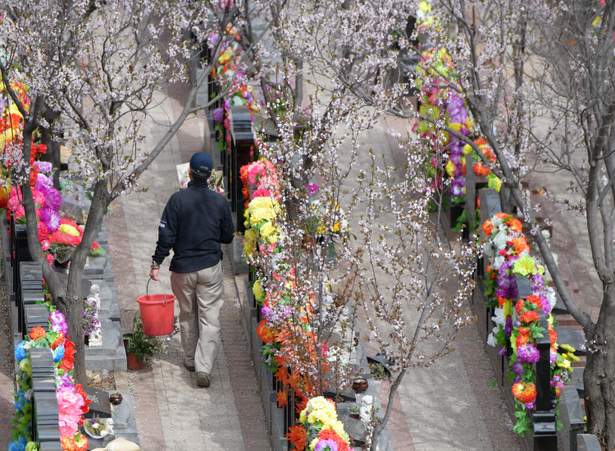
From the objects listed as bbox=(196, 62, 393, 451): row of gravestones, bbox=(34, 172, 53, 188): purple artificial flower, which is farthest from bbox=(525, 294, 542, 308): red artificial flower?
bbox=(34, 172, 53, 188): purple artificial flower

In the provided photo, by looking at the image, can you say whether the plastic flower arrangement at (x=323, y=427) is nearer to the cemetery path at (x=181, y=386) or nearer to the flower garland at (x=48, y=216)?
the cemetery path at (x=181, y=386)

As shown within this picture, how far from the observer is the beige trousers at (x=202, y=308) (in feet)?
36.5

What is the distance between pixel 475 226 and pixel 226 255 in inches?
106

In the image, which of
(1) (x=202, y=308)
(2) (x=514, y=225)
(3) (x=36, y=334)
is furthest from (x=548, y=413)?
(3) (x=36, y=334)

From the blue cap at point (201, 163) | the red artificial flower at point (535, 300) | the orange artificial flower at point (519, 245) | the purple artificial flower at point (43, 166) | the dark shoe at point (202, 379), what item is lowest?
the dark shoe at point (202, 379)

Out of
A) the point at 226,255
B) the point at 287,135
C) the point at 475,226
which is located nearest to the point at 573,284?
the point at 475,226

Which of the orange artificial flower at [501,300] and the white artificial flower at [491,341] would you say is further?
the white artificial flower at [491,341]

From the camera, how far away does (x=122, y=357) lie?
11.3 meters

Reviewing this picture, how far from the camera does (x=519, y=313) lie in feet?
37.1

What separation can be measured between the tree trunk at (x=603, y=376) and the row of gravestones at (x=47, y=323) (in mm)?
3830

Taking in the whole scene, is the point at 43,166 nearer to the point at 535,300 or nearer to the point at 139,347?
the point at 139,347

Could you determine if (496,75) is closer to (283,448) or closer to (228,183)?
(228,183)

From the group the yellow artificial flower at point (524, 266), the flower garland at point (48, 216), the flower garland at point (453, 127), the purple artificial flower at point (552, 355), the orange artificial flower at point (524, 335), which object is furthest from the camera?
the flower garland at point (453, 127)

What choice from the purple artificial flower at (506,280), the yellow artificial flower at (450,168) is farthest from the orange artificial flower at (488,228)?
the yellow artificial flower at (450,168)
